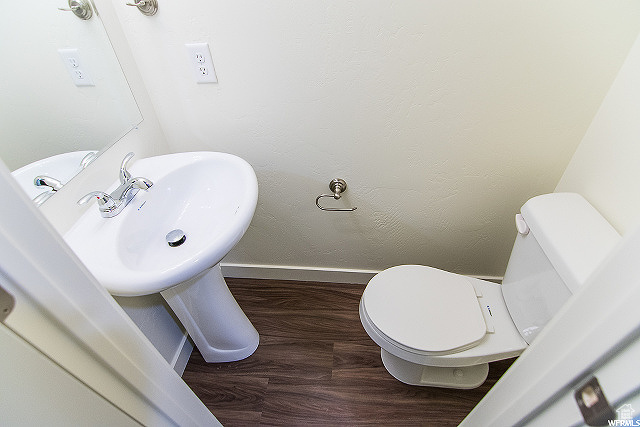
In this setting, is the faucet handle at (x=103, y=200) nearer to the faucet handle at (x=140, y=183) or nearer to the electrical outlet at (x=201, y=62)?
the faucet handle at (x=140, y=183)

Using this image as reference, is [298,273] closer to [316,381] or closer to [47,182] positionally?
[316,381]

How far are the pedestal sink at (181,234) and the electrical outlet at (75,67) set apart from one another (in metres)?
0.27

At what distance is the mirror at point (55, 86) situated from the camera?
72cm

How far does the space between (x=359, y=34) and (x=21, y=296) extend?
3.08ft

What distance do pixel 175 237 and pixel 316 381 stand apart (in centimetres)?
83

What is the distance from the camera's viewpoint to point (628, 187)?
2.68 ft

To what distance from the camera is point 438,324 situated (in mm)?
1014

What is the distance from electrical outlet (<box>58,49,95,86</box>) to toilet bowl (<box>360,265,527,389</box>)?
113cm

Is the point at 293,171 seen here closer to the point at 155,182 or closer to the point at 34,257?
the point at 155,182

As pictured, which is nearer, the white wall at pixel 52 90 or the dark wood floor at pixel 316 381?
the white wall at pixel 52 90

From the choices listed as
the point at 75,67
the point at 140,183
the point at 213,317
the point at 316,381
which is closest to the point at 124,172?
the point at 140,183

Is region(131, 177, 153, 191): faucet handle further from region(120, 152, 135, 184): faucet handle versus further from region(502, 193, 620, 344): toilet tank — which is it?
region(502, 193, 620, 344): toilet tank

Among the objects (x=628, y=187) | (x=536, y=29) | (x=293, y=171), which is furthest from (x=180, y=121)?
(x=628, y=187)

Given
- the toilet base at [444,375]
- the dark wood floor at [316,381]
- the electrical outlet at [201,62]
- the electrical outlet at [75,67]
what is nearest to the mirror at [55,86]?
the electrical outlet at [75,67]
